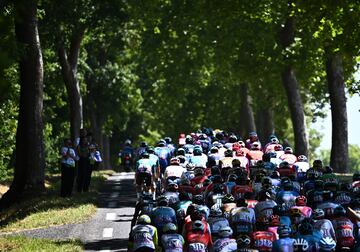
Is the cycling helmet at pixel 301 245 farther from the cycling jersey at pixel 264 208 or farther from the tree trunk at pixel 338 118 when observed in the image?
the tree trunk at pixel 338 118

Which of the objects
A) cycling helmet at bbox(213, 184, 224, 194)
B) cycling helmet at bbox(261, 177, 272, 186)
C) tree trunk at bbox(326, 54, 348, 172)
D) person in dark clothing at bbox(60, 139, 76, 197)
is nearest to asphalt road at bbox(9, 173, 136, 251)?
person in dark clothing at bbox(60, 139, 76, 197)

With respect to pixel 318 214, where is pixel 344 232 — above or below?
below

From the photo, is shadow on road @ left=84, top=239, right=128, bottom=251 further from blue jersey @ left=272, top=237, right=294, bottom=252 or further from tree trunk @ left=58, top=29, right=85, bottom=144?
tree trunk @ left=58, top=29, right=85, bottom=144

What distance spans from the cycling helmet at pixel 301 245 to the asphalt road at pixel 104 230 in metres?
5.03

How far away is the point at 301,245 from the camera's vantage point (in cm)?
1430

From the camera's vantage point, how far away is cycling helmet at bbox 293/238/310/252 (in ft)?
46.7

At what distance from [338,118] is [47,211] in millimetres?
18538

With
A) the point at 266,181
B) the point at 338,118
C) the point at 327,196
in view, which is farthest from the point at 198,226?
the point at 338,118

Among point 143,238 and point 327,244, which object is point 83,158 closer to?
point 143,238

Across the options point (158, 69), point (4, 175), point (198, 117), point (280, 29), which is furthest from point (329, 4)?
point (198, 117)

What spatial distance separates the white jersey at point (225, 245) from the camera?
14.6 m

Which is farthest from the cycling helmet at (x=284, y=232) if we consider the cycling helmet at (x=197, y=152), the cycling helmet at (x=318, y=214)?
the cycling helmet at (x=197, y=152)

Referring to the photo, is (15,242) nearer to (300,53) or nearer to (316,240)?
(316,240)

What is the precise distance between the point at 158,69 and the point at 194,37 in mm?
5014
